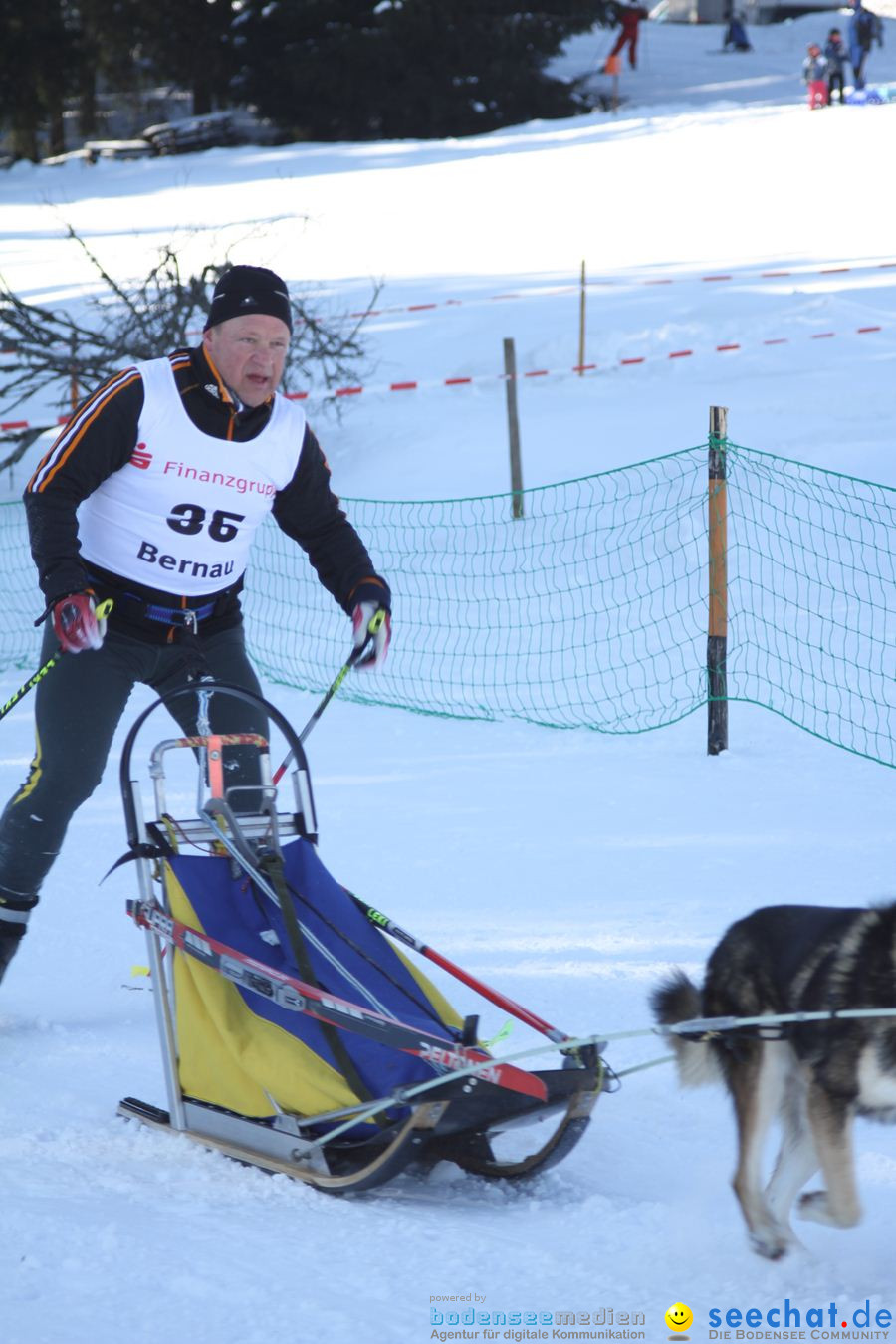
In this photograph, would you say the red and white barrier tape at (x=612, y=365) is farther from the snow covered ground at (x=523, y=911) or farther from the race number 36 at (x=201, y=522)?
the race number 36 at (x=201, y=522)

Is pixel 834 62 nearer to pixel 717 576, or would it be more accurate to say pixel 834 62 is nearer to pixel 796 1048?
pixel 717 576

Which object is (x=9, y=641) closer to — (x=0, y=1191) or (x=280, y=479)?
(x=280, y=479)

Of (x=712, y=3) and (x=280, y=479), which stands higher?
(x=712, y=3)

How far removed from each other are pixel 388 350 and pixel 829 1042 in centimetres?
1253

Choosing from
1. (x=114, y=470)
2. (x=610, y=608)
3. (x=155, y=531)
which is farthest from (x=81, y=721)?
(x=610, y=608)

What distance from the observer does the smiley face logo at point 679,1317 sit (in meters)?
2.27

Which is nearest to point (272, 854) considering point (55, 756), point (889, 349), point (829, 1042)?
point (55, 756)

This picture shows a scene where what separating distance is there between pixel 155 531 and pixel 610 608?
473cm

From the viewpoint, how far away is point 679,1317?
229 centimetres

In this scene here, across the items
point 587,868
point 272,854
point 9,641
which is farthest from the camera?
point 9,641

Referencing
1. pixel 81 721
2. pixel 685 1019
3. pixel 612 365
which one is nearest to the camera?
pixel 685 1019

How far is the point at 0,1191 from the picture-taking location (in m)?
2.77

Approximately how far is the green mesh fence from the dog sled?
3.29 metres

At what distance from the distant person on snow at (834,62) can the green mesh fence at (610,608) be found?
1778 cm
